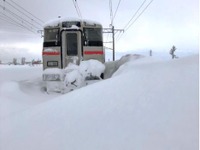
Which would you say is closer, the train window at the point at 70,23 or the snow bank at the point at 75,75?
the snow bank at the point at 75,75

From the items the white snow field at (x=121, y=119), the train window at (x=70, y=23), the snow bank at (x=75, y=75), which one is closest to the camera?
the white snow field at (x=121, y=119)

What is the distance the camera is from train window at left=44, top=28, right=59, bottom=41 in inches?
484

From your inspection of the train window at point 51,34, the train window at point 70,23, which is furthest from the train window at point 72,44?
the train window at point 51,34

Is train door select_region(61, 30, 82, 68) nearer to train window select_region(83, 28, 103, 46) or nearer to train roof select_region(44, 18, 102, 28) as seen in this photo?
train window select_region(83, 28, 103, 46)

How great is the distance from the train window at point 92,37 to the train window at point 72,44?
0.42 metres

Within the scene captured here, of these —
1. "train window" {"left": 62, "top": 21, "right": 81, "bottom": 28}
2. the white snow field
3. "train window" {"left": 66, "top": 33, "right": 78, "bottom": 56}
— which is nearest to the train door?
"train window" {"left": 66, "top": 33, "right": 78, "bottom": 56}

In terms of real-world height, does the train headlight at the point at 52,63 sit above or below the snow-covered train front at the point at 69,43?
below

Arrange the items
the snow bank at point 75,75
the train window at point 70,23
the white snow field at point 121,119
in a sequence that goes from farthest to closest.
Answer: the train window at point 70,23
the snow bank at point 75,75
the white snow field at point 121,119

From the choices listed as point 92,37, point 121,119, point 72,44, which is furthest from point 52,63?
point 121,119

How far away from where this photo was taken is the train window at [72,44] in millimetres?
12305

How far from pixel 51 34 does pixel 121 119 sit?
8939 millimetres

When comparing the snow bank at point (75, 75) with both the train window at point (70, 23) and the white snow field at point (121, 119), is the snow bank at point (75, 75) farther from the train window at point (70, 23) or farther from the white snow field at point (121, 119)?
the white snow field at point (121, 119)

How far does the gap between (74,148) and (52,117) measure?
1210 mm

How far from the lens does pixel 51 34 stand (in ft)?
40.6
